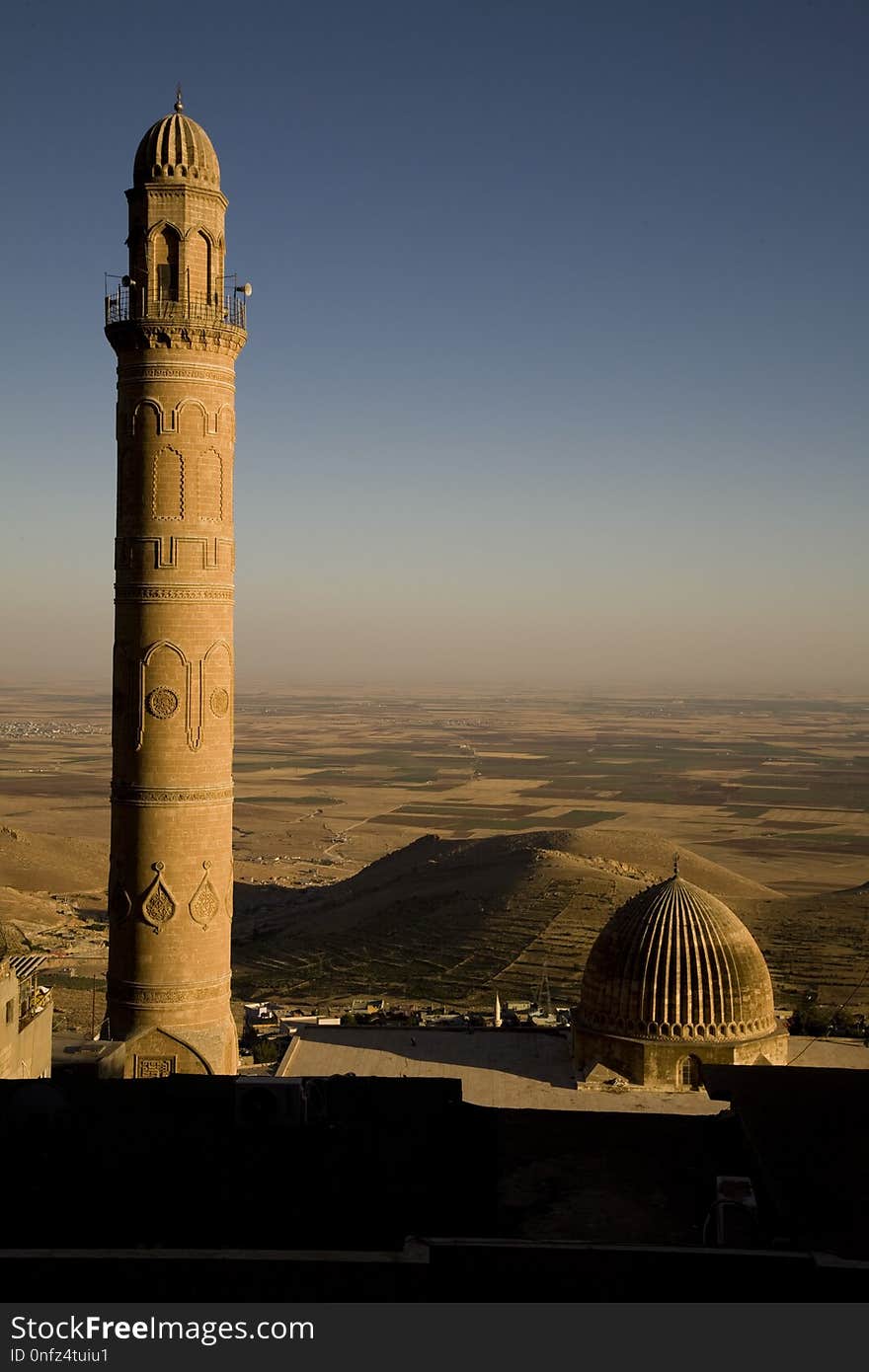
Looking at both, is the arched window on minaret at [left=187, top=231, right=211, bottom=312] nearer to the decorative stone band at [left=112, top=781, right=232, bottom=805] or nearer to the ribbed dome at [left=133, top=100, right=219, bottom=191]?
the ribbed dome at [left=133, top=100, right=219, bottom=191]

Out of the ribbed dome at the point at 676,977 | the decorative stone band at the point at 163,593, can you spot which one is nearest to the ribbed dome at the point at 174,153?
the decorative stone band at the point at 163,593

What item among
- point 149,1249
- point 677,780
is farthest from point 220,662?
point 677,780

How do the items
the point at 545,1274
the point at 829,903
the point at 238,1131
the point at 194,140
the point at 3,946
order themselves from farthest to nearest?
1. the point at 829,903
2. the point at 3,946
3. the point at 194,140
4. the point at 238,1131
5. the point at 545,1274

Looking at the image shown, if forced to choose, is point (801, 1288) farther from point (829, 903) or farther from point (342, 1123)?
point (829, 903)

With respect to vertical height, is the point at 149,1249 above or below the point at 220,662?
below

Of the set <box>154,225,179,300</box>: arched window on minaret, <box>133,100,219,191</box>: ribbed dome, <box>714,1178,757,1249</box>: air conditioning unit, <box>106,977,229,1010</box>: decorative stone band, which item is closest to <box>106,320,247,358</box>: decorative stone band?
<box>154,225,179,300</box>: arched window on minaret
